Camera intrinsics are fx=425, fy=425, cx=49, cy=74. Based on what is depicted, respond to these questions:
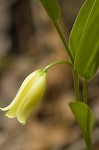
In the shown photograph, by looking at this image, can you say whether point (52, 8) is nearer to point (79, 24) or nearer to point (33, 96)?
point (79, 24)

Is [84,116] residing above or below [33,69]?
above

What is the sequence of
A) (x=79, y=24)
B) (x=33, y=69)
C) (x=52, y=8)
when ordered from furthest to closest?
(x=33, y=69), (x=79, y=24), (x=52, y=8)

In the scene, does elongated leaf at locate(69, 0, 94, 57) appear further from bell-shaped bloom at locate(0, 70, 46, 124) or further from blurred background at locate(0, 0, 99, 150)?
blurred background at locate(0, 0, 99, 150)

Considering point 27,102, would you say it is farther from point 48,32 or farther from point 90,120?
point 48,32

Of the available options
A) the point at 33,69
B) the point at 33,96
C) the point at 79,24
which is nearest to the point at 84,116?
the point at 33,96

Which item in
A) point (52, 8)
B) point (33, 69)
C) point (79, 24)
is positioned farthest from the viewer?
point (33, 69)

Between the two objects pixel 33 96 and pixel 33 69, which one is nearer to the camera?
pixel 33 96

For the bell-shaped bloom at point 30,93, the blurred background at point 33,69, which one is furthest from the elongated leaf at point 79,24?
the blurred background at point 33,69

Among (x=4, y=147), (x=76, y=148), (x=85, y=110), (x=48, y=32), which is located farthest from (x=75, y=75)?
(x=48, y=32)
